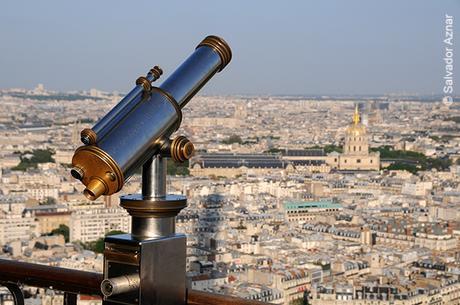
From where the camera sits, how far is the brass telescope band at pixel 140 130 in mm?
803

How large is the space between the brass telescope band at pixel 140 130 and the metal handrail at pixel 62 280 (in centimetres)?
18

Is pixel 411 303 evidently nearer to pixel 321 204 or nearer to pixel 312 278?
pixel 312 278

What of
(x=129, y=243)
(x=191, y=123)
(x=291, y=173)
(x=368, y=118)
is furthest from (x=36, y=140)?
(x=129, y=243)

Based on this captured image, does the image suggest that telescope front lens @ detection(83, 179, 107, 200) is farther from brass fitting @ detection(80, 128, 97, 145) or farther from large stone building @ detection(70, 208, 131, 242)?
large stone building @ detection(70, 208, 131, 242)

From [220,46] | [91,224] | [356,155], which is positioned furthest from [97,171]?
[356,155]

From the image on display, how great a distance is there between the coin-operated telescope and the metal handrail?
7cm

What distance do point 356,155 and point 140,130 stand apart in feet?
90.8

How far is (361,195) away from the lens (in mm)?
21562

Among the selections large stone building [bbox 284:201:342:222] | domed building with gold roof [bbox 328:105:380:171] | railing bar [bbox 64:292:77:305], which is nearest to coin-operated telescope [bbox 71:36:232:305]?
railing bar [bbox 64:292:77:305]

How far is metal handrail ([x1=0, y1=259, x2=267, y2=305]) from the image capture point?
3.13ft

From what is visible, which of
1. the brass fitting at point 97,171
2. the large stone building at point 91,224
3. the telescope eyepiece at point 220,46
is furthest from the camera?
the large stone building at point 91,224

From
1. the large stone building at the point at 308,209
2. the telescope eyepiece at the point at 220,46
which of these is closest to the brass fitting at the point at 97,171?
the telescope eyepiece at the point at 220,46

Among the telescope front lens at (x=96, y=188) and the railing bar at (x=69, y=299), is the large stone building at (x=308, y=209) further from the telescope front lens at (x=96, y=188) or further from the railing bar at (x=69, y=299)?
the telescope front lens at (x=96, y=188)

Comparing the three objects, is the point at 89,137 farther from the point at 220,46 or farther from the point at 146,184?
the point at 220,46
